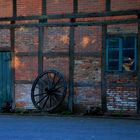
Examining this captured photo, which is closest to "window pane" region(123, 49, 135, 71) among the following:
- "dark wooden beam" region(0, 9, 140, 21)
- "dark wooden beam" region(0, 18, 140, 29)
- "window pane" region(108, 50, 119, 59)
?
"window pane" region(108, 50, 119, 59)

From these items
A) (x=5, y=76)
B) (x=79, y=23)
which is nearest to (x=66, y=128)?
(x=79, y=23)

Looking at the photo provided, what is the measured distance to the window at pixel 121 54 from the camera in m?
15.9

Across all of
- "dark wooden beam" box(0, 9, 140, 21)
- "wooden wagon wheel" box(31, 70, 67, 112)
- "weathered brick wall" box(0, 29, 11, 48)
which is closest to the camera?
"dark wooden beam" box(0, 9, 140, 21)

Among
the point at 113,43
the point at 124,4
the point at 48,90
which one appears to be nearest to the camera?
the point at 124,4

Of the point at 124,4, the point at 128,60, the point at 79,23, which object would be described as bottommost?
the point at 128,60

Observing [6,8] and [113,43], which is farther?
[6,8]

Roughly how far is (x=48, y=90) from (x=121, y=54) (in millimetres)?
2744

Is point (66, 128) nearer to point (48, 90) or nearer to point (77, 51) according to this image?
point (48, 90)

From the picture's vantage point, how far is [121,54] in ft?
52.4

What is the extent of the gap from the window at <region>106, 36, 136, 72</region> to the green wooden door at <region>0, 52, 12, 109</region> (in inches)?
146

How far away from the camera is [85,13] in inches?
647

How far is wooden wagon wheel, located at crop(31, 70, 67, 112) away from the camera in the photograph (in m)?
16.6

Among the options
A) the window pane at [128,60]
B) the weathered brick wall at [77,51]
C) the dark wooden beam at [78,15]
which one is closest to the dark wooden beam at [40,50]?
the weathered brick wall at [77,51]

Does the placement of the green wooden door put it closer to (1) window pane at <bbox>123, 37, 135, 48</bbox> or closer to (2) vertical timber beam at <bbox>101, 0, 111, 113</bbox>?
(2) vertical timber beam at <bbox>101, 0, 111, 113</bbox>
